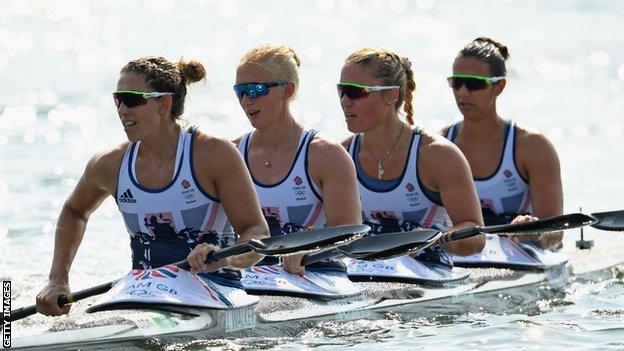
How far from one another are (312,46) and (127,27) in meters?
3.73

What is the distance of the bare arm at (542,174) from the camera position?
9.01 m

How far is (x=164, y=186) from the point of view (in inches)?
279

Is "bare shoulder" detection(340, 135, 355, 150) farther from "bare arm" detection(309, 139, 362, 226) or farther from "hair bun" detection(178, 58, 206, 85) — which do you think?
"hair bun" detection(178, 58, 206, 85)

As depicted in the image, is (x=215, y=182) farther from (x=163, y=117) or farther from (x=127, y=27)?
(x=127, y=27)

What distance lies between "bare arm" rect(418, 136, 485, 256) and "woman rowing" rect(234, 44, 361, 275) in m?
0.61

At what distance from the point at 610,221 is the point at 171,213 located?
2.88 meters

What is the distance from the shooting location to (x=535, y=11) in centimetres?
2830

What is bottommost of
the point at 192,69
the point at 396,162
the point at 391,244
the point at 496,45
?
the point at 391,244

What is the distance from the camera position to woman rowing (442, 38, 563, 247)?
9.12 m

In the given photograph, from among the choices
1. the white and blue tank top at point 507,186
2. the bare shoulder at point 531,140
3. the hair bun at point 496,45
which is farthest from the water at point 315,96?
the hair bun at point 496,45

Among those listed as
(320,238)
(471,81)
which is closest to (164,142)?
(320,238)

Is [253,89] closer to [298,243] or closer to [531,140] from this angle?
[298,243]

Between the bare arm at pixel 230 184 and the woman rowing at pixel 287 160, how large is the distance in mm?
683

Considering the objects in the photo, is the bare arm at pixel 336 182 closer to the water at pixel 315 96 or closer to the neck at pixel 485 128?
the water at pixel 315 96
